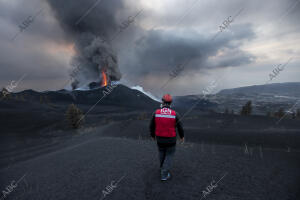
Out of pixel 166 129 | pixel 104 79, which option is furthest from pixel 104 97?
pixel 166 129

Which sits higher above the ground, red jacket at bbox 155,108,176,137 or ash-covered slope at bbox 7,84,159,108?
ash-covered slope at bbox 7,84,159,108

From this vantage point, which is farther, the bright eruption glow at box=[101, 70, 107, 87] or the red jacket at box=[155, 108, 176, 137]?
the bright eruption glow at box=[101, 70, 107, 87]

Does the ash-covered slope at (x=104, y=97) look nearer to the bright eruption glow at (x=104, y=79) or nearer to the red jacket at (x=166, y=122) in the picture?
the bright eruption glow at (x=104, y=79)

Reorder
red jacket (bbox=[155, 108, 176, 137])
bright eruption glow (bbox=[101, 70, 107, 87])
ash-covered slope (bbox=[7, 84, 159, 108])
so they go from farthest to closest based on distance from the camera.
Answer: bright eruption glow (bbox=[101, 70, 107, 87])
ash-covered slope (bbox=[7, 84, 159, 108])
red jacket (bbox=[155, 108, 176, 137])

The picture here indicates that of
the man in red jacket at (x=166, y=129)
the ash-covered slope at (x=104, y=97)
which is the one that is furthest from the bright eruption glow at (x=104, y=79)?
the man in red jacket at (x=166, y=129)

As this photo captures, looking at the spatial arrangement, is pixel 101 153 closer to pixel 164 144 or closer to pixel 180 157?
pixel 180 157

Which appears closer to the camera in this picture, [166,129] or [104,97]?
[166,129]

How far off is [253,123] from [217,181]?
19.0 metres

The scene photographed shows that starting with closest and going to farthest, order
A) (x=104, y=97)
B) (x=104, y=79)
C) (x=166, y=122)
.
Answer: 1. (x=166, y=122)
2. (x=104, y=97)
3. (x=104, y=79)

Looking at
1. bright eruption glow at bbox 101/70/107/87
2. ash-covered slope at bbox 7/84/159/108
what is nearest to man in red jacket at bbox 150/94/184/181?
ash-covered slope at bbox 7/84/159/108

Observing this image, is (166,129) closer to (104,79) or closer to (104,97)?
(104,97)

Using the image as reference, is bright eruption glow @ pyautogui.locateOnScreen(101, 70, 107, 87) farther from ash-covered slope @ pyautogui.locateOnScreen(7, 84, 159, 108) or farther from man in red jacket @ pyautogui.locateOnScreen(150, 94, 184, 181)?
man in red jacket @ pyautogui.locateOnScreen(150, 94, 184, 181)

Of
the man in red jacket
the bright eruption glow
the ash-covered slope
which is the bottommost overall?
the man in red jacket

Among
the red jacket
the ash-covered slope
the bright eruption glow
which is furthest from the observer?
the bright eruption glow
